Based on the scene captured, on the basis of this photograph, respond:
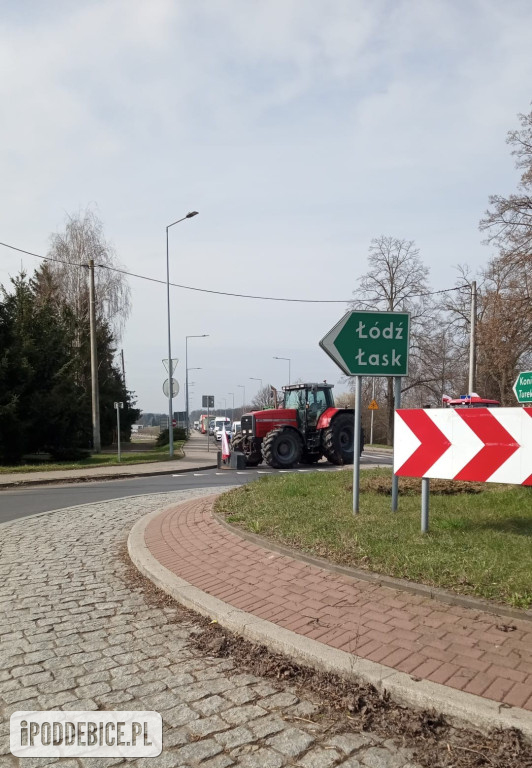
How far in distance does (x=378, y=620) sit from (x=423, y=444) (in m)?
2.19

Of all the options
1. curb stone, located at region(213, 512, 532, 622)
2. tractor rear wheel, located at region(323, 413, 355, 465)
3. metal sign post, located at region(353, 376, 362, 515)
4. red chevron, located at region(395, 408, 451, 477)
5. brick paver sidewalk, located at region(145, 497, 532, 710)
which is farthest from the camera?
tractor rear wheel, located at region(323, 413, 355, 465)

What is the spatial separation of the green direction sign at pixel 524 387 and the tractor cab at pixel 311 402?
1140 cm

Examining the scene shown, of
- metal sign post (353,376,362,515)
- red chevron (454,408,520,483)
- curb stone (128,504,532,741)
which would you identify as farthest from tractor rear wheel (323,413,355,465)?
curb stone (128,504,532,741)

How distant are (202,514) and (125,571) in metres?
2.64

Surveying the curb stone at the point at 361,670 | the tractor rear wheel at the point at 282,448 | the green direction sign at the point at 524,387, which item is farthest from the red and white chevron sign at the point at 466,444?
the tractor rear wheel at the point at 282,448

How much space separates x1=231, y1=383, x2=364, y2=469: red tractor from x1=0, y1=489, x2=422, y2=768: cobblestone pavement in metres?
13.8

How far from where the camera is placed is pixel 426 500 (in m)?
6.07

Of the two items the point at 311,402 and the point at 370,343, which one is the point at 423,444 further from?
the point at 311,402

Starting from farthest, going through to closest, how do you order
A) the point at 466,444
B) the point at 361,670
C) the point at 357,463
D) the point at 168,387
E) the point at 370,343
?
the point at 168,387, the point at 370,343, the point at 357,463, the point at 466,444, the point at 361,670

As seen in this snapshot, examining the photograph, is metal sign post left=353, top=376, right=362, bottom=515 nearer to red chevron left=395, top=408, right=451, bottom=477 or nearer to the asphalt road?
red chevron left=395, top=408, right=451, bottom=477

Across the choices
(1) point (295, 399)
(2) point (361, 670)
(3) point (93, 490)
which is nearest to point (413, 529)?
(2) point (361, 670)

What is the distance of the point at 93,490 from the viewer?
579 inches

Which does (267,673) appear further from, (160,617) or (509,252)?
(509,252)

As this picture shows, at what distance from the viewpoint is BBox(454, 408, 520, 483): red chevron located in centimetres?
515
